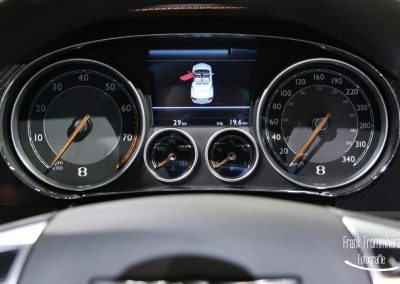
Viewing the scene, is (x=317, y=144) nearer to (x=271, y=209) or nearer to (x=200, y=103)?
(x=200, y=103)

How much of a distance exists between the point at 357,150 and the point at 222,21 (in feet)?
2.89

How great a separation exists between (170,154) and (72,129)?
0.47 meters

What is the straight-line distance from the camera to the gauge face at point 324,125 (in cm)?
293

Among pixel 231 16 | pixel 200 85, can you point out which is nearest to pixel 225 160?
pixel 200 85

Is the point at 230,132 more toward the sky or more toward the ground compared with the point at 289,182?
more toward the sky

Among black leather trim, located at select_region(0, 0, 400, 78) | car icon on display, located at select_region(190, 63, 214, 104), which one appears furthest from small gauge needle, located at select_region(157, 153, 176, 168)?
black leather trim, located at select_region(0, 0, 400, 78)

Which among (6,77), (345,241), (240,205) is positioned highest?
(6,77)

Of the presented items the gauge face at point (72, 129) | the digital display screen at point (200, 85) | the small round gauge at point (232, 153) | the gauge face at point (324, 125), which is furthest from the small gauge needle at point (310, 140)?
the gauge face at point (72, 129)

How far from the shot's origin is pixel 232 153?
2943mm

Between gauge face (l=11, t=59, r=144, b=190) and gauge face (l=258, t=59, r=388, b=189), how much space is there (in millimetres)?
647

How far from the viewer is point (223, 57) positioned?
2.97 metres

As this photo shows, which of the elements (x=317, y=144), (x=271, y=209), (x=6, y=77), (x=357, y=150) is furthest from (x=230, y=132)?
(x=271, y=209)

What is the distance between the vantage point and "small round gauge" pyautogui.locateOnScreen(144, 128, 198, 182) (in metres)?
2.90

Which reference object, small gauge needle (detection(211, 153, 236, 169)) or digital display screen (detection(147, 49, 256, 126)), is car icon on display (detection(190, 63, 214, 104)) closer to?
digital display screen (detection(147, 49, 256, 126))
